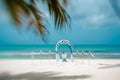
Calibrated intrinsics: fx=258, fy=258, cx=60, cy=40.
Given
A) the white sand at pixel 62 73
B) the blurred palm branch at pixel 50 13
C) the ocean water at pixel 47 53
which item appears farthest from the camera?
the ocean water at pixel 47 53

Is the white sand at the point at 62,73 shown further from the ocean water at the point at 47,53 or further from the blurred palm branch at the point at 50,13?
the blurred palm branch at the point at 50,13

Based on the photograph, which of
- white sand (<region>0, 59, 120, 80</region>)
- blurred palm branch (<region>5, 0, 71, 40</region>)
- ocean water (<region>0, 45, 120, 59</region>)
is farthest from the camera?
ocean water (<region>0, 45, 120, 59</region>)

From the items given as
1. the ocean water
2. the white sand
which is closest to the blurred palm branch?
the white sand

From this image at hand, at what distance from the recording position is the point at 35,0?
2.33 m

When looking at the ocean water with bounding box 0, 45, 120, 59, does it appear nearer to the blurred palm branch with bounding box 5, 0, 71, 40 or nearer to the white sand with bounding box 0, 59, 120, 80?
the white sand with bounding box 0, 59, 120, 80

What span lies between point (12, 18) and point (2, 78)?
3.51m

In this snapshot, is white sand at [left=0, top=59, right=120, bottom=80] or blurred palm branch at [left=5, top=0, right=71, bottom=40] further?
white sand at [left=0, top=59, right=120, bottom=80]

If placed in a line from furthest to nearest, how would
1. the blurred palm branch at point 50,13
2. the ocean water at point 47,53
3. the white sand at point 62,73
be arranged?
the ocean water at point 47,53 < the white sand at point 62,73 < the blurred palm branch at point 50,13

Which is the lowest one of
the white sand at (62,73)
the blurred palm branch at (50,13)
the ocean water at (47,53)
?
the white sand at (62,73)

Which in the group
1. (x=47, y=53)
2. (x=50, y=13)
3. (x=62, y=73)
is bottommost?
(x=62, y=73)

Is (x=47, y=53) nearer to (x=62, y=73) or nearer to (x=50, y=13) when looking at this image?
(x=62, y=73)

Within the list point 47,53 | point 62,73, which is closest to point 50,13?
point 62,73

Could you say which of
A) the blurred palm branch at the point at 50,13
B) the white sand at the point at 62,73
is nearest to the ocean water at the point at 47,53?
the white sand at the point at 62,73

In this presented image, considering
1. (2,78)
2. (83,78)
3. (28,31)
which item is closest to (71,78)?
(83,78)
